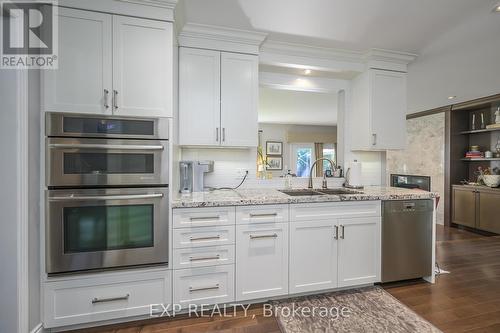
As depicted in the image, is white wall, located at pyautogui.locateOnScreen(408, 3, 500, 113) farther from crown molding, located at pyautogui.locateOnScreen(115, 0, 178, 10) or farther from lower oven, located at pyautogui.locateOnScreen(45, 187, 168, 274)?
lower oven, located at pyautogui.locateOnScreen(45, 187, 168, 274)

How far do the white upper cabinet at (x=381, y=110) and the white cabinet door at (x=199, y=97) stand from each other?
1.71 metres

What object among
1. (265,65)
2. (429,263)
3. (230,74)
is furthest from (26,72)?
(429,263)

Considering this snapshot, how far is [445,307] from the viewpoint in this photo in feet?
6.86

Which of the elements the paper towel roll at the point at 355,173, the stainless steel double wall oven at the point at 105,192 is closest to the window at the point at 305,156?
the paper towel roll at the point at 355,173

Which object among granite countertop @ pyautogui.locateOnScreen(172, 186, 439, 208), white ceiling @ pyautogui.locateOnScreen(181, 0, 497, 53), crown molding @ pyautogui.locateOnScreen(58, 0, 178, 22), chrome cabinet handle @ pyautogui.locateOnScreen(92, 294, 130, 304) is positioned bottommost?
chrome cabinet handle @ pyautogui.locateOnScreen(92, 294, 130, 304)

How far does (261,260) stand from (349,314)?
32.5 inches

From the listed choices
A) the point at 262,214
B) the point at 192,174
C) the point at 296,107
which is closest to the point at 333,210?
the point at 262,214

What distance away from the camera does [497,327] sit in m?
1.84

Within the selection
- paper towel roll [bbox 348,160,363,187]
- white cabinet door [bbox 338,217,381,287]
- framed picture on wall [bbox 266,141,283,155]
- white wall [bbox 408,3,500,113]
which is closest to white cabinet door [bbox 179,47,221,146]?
framed picture on wall [bbox 266,141,283,155]

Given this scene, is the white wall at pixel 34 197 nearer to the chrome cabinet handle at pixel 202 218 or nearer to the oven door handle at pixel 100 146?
the oven door handle at pixel 100 146

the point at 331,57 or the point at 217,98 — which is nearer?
the point at 217,98

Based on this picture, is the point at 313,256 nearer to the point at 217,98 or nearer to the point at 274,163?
the point at 274,163

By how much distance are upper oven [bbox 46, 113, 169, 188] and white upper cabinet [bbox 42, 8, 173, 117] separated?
3.4 inches

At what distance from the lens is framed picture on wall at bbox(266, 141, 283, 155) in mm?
2971
